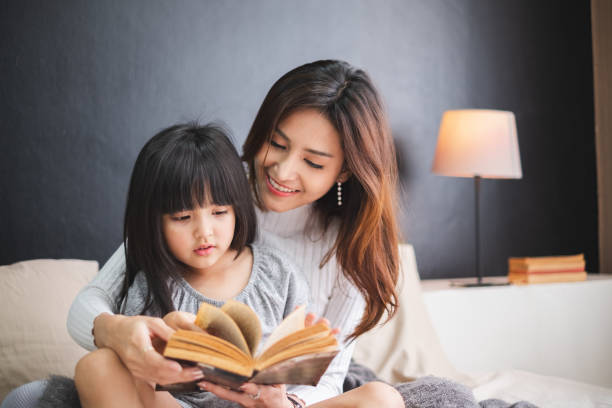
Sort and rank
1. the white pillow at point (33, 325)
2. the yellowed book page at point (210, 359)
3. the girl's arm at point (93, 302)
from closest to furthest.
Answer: the yellowed book page at point (210, 359), the girl's arm at point (93, 302), the white pillow at point (33, 325)

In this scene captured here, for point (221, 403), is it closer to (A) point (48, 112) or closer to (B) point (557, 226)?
(A) point (48, 112)

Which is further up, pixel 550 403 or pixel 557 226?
pixel 557 226

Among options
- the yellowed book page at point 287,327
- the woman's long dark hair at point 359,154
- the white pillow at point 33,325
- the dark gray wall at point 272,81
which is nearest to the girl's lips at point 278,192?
the woman's long dark hair at point 359,154

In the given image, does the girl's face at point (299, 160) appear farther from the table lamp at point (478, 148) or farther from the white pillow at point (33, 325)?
the table lamp at point (478, 148)

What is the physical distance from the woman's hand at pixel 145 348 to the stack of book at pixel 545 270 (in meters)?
2.27

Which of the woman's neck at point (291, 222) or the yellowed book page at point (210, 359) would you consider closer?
the yellowed book page at point (210, 359)

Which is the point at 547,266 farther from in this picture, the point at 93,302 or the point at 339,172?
the point at 93,302

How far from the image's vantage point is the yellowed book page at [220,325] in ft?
3.07

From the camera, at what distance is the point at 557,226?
3527mm

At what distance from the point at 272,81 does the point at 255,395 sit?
6.46ft

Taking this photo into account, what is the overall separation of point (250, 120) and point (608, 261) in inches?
91.6

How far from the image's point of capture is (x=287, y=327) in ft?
3.30

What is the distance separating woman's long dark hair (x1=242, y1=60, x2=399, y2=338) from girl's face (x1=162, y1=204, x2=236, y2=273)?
30 centimetres

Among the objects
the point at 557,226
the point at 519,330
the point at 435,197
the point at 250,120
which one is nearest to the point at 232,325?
the point at 250,120
